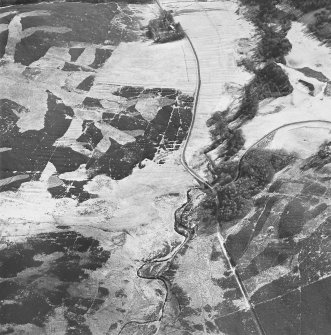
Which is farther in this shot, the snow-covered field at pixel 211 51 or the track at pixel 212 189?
the snow-covered field at pixel 211 51

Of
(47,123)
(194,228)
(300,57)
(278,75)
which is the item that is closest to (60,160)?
(47,123)

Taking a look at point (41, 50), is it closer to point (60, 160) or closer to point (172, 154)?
point (60, 160)

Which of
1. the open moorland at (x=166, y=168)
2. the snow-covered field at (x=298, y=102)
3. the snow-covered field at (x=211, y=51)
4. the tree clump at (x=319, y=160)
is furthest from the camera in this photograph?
the snow-covered field at (x=211, y=51)

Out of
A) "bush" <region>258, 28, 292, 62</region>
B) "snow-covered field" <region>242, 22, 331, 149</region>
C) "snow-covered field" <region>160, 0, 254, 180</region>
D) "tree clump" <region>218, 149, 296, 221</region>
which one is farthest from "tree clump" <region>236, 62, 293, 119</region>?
"tree clump" <region>218, 149, 296, 221</region>

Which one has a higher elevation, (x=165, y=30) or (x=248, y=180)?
(x=165, y=30)

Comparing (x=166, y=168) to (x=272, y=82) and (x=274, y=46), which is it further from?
(x=274, y=46)

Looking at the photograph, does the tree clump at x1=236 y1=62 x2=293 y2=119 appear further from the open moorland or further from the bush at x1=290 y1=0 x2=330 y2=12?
the bush at x1=290 y1=0 x2=330 y2=12

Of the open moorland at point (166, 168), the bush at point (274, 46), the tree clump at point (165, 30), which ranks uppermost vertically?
the bush at point (274, 46)

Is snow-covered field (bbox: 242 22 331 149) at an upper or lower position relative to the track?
upper

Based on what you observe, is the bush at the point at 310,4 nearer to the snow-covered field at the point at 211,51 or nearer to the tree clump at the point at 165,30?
the snow-covered field at the point at 211,51

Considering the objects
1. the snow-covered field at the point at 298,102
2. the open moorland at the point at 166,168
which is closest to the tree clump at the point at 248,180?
the open moorland at the point at 166,168

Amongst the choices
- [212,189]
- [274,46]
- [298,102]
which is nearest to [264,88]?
[298,102]
